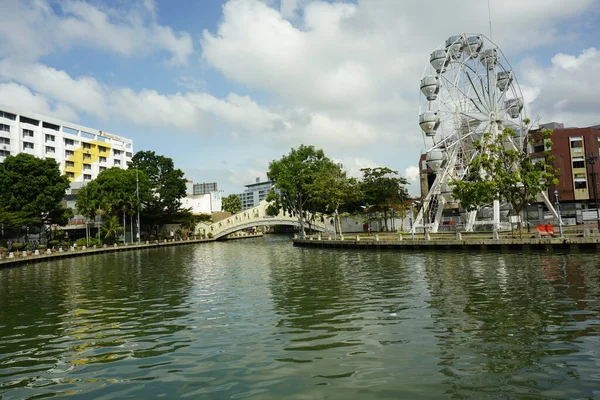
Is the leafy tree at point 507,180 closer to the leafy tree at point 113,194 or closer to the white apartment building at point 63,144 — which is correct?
the leafy tree at point 113,194

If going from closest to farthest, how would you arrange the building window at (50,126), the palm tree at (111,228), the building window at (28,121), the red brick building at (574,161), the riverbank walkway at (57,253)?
the riverbank walkway at (57,253), the palm tree at (111,228), the red brick building at (574,161), the building window at (28,121), the building window at (50,126)

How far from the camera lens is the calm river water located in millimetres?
8719

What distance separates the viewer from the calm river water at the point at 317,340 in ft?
28.6

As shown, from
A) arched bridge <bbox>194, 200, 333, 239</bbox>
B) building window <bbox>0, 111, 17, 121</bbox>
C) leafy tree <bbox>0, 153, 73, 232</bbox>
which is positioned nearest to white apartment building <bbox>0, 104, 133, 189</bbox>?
building window <bbox>0, 111, 17, 121</bbox>

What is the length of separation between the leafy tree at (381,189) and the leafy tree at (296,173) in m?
7.64

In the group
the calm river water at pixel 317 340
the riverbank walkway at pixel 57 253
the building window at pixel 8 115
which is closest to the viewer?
the calm river water at pixel 317 340

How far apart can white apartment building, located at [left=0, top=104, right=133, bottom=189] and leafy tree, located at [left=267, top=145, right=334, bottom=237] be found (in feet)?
129

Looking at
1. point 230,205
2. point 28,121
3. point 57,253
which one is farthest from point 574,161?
point 28,121

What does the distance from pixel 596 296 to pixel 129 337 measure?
1624cm

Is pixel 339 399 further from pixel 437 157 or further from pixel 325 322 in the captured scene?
pixel 437 157

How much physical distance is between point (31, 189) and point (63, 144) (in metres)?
40.5

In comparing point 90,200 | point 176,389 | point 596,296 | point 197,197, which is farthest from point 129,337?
point 197,197

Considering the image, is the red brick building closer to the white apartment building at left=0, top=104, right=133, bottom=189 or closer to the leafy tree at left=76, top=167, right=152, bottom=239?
the leafy tree at left=76, top=167, right=152, bottom=239

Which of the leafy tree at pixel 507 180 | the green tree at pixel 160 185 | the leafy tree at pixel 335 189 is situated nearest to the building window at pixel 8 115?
the green tree at pixel 160 185
